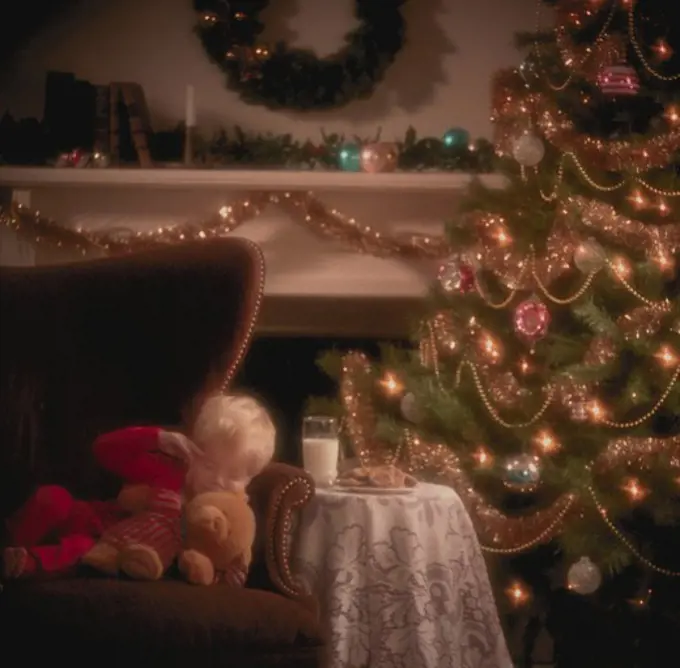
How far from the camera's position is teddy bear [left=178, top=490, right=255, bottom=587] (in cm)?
211

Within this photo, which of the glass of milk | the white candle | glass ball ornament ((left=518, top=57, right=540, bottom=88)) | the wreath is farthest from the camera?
the wreath

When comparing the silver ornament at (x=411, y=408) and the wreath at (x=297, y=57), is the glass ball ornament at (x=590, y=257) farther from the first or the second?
the wreath at (x=297, y=57)

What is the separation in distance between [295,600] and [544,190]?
1.55m

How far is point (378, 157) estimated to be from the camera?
366cm

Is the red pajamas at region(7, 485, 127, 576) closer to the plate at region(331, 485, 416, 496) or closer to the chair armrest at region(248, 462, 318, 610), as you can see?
the chair armrest at region(248, 462, 318, 610)

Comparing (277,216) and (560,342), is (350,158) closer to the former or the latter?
(277,216)

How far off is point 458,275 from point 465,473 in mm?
557

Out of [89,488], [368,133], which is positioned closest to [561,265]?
[368,133]

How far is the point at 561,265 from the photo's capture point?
10.0 ft

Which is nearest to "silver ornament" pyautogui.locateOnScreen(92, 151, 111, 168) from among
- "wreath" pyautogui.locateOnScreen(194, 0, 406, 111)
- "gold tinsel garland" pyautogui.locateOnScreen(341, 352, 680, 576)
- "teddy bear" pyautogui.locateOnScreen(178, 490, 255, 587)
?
"wreath" pyautogui.locateOnScreen(194, 0, 406, 111)

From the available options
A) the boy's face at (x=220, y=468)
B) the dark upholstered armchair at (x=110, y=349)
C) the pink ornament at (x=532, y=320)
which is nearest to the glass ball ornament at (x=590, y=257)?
the pink ornament at (x=532, y=320)

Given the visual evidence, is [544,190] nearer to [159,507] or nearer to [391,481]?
[391,481]

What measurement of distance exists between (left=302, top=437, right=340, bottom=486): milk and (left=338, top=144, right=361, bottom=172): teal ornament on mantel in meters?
1.27

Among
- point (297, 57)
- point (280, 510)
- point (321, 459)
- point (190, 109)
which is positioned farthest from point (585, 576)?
point (297, 57)
